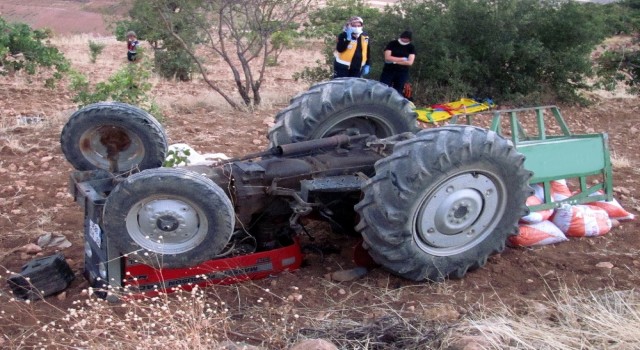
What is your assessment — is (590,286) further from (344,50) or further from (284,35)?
(284,35)

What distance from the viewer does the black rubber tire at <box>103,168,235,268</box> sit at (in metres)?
4.18

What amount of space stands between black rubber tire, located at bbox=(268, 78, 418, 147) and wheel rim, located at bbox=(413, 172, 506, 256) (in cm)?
127

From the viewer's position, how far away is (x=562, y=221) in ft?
19.7

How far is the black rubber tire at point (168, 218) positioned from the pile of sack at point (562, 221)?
8.62 ft

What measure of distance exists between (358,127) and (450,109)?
5756mm

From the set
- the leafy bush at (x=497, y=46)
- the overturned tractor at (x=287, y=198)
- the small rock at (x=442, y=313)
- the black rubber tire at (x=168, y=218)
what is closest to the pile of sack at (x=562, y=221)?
the overturned tractor at (x=287, y=198)

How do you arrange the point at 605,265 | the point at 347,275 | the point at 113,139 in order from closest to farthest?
the point at 347,275
the point at 113,139
the point at 605,265

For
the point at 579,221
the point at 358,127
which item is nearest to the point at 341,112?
the point at 358,127

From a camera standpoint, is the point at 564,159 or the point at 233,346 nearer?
the point at 233,346

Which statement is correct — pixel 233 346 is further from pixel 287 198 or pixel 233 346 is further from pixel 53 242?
pixel 53 242

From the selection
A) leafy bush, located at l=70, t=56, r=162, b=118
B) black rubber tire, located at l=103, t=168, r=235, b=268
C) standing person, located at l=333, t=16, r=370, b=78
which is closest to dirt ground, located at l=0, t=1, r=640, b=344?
leafy bush, located at l=70, t=56, r=162, b=118

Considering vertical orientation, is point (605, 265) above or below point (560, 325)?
below

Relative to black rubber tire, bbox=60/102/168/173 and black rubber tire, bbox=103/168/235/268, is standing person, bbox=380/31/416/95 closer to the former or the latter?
black rubber tire, bbox=60/102/168/173

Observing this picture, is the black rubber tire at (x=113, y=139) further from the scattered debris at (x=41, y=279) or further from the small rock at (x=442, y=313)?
the small rock at (x=442, y=313)
